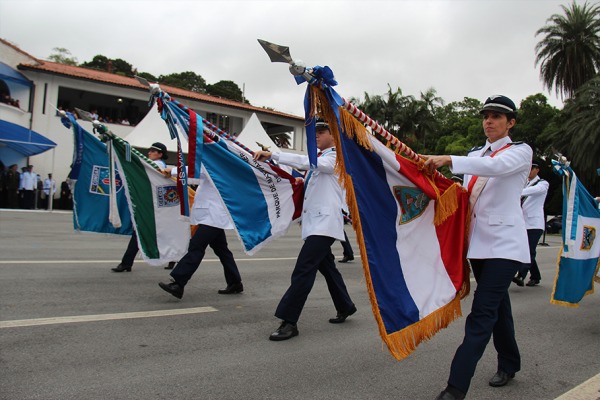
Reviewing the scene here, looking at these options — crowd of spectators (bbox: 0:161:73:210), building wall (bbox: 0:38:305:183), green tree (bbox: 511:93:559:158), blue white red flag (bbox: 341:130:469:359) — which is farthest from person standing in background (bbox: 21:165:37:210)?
green tree (bbox: 511:93:559:158)

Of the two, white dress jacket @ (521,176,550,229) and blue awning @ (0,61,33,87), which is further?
blue awning @ (0,61,33,87)

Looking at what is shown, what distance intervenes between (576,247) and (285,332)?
3.54 meters

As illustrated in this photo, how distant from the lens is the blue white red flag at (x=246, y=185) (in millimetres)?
5738

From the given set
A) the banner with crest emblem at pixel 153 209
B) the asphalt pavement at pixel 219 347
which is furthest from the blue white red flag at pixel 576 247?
the banner with crest emblem at pixel 153 209

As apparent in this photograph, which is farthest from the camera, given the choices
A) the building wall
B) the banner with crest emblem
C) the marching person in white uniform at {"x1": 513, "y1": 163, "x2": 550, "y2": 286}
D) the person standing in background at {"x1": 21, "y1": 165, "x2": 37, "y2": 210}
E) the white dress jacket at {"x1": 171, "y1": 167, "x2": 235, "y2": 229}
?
the building wall

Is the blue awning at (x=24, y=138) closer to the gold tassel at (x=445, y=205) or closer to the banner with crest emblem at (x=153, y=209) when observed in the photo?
the banner with crest emblem at (x=153, y=209)

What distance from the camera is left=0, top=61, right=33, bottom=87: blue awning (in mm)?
26270

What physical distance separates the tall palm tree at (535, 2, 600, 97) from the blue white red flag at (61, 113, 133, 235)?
133 ft

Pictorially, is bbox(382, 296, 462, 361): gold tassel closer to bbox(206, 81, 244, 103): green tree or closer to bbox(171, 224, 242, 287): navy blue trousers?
bbox(171, 224, 242, 287): navy blue trousers

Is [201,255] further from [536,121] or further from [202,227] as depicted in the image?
[536,121]

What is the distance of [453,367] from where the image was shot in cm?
320

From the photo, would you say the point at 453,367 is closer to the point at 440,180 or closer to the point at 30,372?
the point at 440,180

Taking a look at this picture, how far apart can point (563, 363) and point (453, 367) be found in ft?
5.52

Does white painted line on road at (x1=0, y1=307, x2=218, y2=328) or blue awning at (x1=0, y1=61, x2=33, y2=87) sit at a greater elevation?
blue awning at (x1=0, y1=61, x2=33, y2=87)
